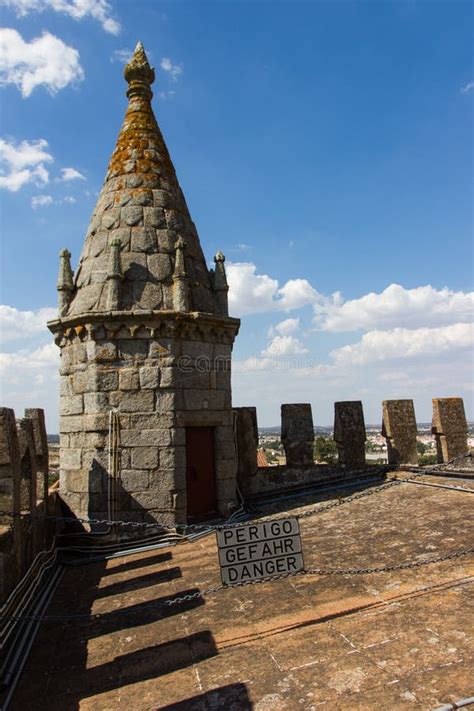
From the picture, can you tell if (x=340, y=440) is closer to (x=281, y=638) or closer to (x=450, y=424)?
(x=450, y=424)

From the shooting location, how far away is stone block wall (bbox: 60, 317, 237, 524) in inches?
304

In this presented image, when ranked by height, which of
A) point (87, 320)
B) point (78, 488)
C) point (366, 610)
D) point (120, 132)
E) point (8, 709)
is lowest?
point (8, 709)

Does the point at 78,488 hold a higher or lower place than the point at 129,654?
higher

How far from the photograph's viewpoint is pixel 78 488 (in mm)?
7988

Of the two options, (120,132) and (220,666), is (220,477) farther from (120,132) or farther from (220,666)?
(120,132)

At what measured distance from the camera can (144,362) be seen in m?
8.02

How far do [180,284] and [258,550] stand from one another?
4967mm

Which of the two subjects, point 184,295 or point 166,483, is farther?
point 184,295

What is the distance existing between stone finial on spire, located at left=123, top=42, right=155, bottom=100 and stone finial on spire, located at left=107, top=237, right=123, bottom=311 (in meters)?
3.63

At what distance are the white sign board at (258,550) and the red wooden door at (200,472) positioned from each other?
4.04 meters

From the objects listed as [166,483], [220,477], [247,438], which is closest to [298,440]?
[247,438]

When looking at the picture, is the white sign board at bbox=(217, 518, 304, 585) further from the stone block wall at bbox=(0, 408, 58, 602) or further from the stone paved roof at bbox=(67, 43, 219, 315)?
the stone paved roof at bbox=(67, 43, 219, 315)

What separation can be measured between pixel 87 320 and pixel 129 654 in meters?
5.08

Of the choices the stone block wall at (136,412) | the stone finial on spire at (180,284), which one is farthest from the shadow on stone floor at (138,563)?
the stone finial on spire at (180,284)
